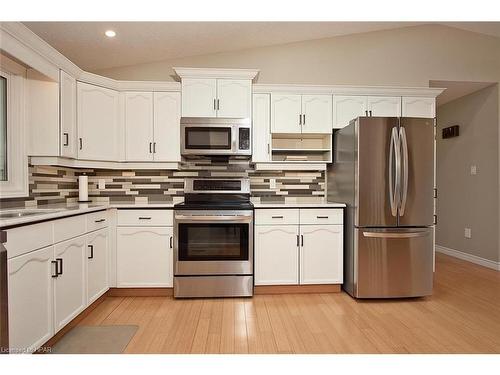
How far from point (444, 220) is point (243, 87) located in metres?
3.82

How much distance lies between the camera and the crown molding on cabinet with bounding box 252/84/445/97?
3.24 metres

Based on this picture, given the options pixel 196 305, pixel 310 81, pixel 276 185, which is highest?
pixel 310 81

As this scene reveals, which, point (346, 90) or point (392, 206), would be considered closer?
point (392, 206)

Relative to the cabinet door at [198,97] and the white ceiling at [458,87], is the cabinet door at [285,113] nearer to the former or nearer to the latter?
the cabinet door at [198,97]

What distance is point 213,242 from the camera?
113 inches

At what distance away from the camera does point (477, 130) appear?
4.15 m

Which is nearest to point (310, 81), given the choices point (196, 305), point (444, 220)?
point (196, 305)

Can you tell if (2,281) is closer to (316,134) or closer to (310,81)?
(316,134)

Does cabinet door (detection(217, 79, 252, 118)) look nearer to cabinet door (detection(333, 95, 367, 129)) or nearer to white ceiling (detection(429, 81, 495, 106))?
cabinet door (detection(333, 95, 367, 129))

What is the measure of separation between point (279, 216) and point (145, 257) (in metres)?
1.34

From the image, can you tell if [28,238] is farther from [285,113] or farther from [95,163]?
[285,113]

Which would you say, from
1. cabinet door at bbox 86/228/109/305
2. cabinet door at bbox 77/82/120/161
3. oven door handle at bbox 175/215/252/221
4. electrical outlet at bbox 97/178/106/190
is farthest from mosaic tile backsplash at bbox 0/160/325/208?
cabinet door at bbox 86/228/109/305

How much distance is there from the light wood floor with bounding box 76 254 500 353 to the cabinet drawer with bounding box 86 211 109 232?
720 millimetres

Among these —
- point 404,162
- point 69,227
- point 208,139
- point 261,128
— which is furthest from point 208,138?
point 404,162
